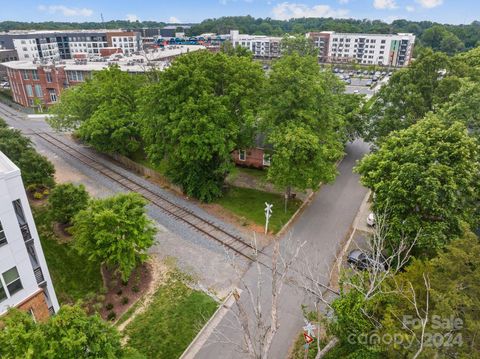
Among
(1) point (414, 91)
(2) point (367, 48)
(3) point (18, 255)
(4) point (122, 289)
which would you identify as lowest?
(4) point (122, 289)

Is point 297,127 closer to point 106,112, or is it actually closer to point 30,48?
point 106,112

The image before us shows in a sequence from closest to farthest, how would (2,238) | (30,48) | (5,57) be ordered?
(2,238) → (5,57) → (30,48)

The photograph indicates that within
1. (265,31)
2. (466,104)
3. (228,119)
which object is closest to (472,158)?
(466,104)

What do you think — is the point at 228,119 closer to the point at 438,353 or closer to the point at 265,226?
the point at 265,226

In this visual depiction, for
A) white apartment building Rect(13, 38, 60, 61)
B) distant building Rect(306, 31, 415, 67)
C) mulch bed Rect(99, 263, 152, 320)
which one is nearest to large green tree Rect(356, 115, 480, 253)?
mulch bed Rect(99, 263, 152, 320)

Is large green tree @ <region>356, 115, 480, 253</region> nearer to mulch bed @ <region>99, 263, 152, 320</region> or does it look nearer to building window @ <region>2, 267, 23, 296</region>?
mulch bed @ <region>99, 263, 152, 320</region>

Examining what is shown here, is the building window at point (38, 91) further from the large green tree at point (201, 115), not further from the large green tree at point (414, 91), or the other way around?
the large green tree at point (414, 91)

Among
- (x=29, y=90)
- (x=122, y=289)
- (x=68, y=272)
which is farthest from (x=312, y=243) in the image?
(x=29, y=90)
